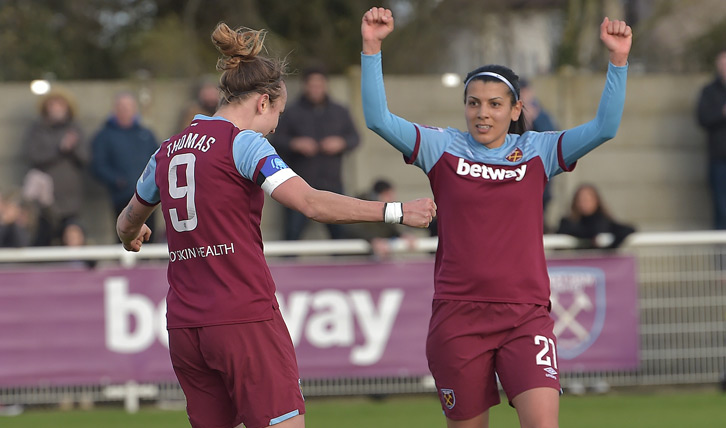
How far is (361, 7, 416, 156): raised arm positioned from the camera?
5.23 metres

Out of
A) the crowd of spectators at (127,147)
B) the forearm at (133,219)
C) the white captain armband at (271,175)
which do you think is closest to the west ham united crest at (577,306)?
the crowd of spectators at (127,147)

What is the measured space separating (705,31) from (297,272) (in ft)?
42.6

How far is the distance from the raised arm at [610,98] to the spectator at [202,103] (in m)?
5.86

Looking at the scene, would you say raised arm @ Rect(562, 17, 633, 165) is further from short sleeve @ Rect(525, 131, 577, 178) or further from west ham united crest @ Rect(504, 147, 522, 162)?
west ham united crest @ Rect(504, 147, 522, 162)

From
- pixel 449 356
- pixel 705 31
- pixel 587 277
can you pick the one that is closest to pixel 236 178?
pixel 449 356

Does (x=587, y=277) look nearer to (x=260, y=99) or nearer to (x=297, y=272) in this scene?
(x=297, y=272)

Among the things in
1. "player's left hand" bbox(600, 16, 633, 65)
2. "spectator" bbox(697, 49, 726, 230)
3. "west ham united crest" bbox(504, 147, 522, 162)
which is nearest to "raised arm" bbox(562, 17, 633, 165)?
"player's left hand" bbox(600, 16, 633, 65)

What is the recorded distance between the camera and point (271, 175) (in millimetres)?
4516

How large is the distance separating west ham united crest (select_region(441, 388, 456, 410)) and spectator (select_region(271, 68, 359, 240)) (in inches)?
223

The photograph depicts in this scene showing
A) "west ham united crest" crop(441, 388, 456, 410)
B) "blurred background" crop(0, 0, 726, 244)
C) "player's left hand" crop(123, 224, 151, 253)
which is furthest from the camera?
"blurred background" crop(0, 0, 726, 244)

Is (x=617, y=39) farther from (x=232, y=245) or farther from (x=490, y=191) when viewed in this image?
(x=232, y=245)

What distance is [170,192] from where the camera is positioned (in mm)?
4727

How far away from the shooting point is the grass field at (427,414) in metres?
8.55

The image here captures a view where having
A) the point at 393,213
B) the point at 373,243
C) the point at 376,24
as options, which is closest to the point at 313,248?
the point at 373,243
